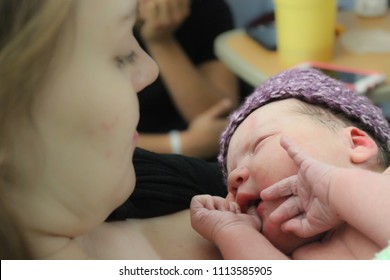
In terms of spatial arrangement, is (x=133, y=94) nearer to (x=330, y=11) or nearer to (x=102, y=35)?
(x=102, y=35)

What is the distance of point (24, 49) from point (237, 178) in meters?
0.36

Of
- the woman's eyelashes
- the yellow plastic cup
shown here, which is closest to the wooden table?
the yellow plastic cup

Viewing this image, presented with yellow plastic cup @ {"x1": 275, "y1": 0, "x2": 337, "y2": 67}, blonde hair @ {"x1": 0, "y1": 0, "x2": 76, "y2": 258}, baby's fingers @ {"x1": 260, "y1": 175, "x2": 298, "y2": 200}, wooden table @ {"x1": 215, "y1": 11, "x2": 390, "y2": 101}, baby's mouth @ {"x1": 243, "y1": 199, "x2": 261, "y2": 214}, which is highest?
blonde hair @ {"x1": 0, "y1": 0, "x2": 76, "y2": 258}

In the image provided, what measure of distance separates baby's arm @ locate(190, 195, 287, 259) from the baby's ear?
0.47ft

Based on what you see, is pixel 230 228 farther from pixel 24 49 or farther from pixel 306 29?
pixel 306 29

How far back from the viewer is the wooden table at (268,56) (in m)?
1.37

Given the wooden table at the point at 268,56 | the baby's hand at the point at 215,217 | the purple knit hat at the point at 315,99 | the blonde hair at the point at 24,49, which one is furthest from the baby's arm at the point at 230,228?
the wooden table at the point at 268,56

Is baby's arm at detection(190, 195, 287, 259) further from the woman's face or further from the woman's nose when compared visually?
the woman's face

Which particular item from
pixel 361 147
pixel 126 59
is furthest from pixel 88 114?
pixel 361 147

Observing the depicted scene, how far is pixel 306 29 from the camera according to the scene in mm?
1394

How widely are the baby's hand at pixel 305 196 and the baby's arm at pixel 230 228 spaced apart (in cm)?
4

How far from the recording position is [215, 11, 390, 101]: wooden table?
1370 mm

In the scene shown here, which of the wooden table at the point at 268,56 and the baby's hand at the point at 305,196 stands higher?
the baby's hand at the point at 305,196

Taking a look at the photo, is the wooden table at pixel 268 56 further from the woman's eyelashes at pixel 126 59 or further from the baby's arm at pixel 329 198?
the woman's eyelashes at pixel 126 59
